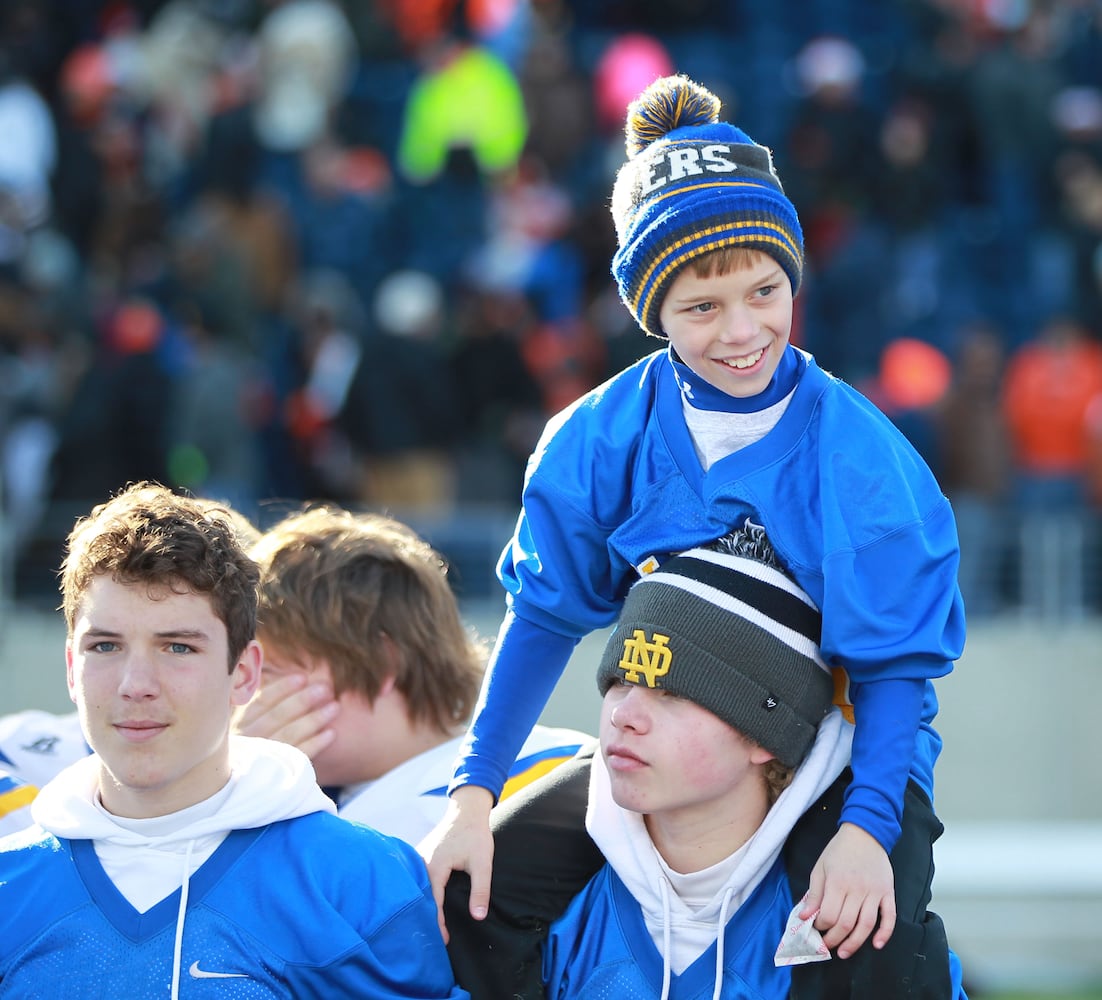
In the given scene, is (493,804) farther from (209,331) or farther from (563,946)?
(209,331)

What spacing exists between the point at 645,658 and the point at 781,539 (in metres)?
0.29

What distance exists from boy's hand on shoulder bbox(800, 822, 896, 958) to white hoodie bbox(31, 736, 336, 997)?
2.70 feet

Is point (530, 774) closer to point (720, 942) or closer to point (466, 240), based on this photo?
point (720, 942)

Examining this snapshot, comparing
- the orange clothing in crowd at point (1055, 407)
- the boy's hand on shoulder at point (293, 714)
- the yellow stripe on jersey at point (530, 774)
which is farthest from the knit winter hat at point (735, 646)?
the orange clothing in crowd at point (1055, 407)

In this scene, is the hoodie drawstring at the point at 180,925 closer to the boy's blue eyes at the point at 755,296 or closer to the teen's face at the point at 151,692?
the teen's face at the point at 151,692

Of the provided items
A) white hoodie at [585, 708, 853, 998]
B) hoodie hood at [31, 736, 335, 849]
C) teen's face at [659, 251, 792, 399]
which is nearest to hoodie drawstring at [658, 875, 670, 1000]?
white hoodie at [585, 708, 853, 998]

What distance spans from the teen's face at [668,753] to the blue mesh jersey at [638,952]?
0.64 feet

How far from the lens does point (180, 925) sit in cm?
273

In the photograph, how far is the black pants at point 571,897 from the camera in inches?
106

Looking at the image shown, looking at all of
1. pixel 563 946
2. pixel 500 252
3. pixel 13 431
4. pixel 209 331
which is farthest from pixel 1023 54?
pixel 563 946

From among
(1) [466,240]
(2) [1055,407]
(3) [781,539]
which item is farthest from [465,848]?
(1) [466,240]

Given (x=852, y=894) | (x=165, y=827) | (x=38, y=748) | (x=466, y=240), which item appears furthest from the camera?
(x=466, y=240)

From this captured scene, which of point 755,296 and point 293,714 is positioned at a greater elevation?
point 755,296

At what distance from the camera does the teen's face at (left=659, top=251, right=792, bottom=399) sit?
284 centimetres
